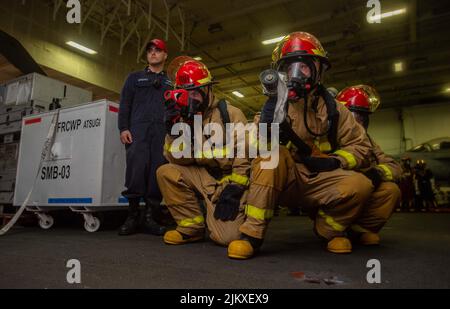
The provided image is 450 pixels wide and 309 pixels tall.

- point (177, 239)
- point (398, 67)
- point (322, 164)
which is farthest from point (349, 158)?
point (398, 67)

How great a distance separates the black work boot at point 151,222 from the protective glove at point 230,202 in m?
0.88

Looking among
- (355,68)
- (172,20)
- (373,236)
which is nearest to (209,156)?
(373,236)

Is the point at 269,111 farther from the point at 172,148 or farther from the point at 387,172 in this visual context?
the point at 387,172

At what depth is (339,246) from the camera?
182cm

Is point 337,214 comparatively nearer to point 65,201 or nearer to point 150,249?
point 150,249

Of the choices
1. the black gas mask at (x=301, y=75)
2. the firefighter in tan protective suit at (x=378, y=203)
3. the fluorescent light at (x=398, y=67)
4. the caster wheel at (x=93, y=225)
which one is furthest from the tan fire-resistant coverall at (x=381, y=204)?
the fluorescent light at (x=398, y=67)

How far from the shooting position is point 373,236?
85.3 inches

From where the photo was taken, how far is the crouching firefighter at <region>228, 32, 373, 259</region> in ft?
5.57

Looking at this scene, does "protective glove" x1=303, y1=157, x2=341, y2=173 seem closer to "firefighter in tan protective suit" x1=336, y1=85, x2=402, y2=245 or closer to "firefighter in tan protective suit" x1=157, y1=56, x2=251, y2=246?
"firefighter in tan protective suit" x1=336, y1=85, x2=402, y2=245

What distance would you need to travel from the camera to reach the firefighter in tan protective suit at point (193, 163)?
2176 mm

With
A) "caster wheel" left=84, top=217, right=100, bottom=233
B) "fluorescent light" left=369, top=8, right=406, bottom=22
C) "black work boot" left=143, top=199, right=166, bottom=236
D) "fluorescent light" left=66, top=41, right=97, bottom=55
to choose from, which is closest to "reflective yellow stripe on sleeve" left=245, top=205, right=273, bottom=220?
"black work boot" left=143, top=199, right=166, bottom=236

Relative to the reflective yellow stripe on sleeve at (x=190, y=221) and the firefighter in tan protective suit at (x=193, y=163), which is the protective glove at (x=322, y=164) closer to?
the firefighter in tan protective suit at (x=193, y=163)

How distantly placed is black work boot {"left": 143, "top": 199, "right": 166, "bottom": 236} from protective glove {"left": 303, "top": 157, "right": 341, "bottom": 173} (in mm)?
1373

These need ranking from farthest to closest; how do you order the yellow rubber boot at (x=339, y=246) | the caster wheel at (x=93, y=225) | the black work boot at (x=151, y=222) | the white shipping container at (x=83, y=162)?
the caster wheel at (x=93, y=225) → the white shipping container at (x=83, y=162) → the black work boot at (x=151, y=222) → the yellow rubber boot at (x=339, y=246)
